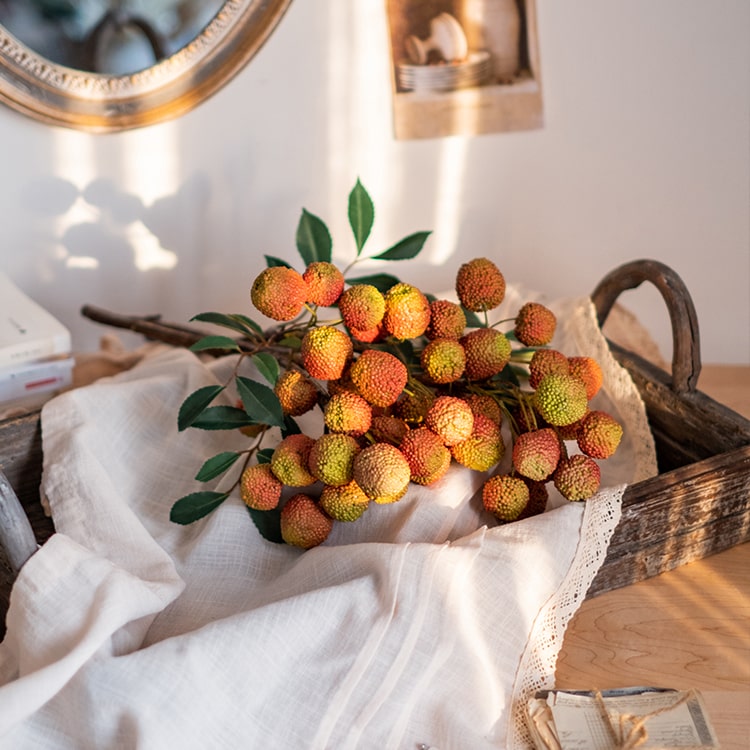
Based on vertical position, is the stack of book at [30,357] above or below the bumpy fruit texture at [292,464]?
above

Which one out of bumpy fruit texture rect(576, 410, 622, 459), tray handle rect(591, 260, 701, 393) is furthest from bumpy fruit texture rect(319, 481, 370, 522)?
tray handle rect(591, 260, 701, 393)

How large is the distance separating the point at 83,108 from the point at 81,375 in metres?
0.40

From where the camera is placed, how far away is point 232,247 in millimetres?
1510

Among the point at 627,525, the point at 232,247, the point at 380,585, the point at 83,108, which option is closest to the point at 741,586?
the point at 627,525

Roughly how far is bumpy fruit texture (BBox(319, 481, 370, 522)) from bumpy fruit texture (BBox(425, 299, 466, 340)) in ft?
0.60

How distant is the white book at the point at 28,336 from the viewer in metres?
1.12

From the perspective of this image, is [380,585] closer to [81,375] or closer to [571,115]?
[81,375]

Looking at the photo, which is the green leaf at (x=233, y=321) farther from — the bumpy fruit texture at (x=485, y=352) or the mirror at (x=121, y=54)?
the mirror at (x=121, y=54)

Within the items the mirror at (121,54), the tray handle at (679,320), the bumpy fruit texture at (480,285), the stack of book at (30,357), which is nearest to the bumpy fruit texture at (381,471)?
the bumpy fruit texture at (480,285)

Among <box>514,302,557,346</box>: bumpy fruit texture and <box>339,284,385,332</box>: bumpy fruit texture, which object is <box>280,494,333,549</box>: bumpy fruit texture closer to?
<box>339,284,385,332</box>: bumpy fruit texture

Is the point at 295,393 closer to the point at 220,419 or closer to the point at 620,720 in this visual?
the point at 220,419

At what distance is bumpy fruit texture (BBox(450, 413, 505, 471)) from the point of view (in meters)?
0.87

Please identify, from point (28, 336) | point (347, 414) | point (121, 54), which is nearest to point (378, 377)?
point (347, 414)

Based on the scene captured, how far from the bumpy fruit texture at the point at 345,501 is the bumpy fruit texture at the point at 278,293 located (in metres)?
0.18
